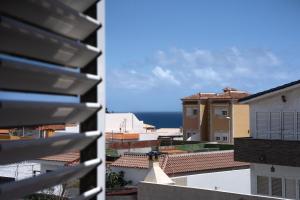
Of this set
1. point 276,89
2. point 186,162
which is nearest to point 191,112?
point 186,162

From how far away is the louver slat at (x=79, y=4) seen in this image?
1.46m

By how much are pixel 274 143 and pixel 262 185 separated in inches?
79.7

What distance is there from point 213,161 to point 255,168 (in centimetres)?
421

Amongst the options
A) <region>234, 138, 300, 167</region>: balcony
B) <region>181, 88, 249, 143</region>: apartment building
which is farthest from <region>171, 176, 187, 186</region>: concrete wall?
<region>181, 88, 249, 143</region>: apartment building

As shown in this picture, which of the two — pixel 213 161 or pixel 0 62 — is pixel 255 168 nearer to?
pixel 213 161

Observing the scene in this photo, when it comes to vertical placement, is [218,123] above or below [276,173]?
above

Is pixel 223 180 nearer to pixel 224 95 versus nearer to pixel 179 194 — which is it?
pixel 179 194

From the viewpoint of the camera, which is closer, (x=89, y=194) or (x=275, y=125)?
(x=89, y=194)

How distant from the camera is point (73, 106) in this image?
1.42 metres

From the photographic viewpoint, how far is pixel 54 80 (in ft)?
4.40

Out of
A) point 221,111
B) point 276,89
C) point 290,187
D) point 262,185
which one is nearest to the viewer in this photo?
point 290,187

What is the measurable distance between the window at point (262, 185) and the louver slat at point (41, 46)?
776 inches

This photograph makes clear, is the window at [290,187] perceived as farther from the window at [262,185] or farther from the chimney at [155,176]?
the chimney at [155,176]

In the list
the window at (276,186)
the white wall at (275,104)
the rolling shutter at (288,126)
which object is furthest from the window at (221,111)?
the window at (276,186)
